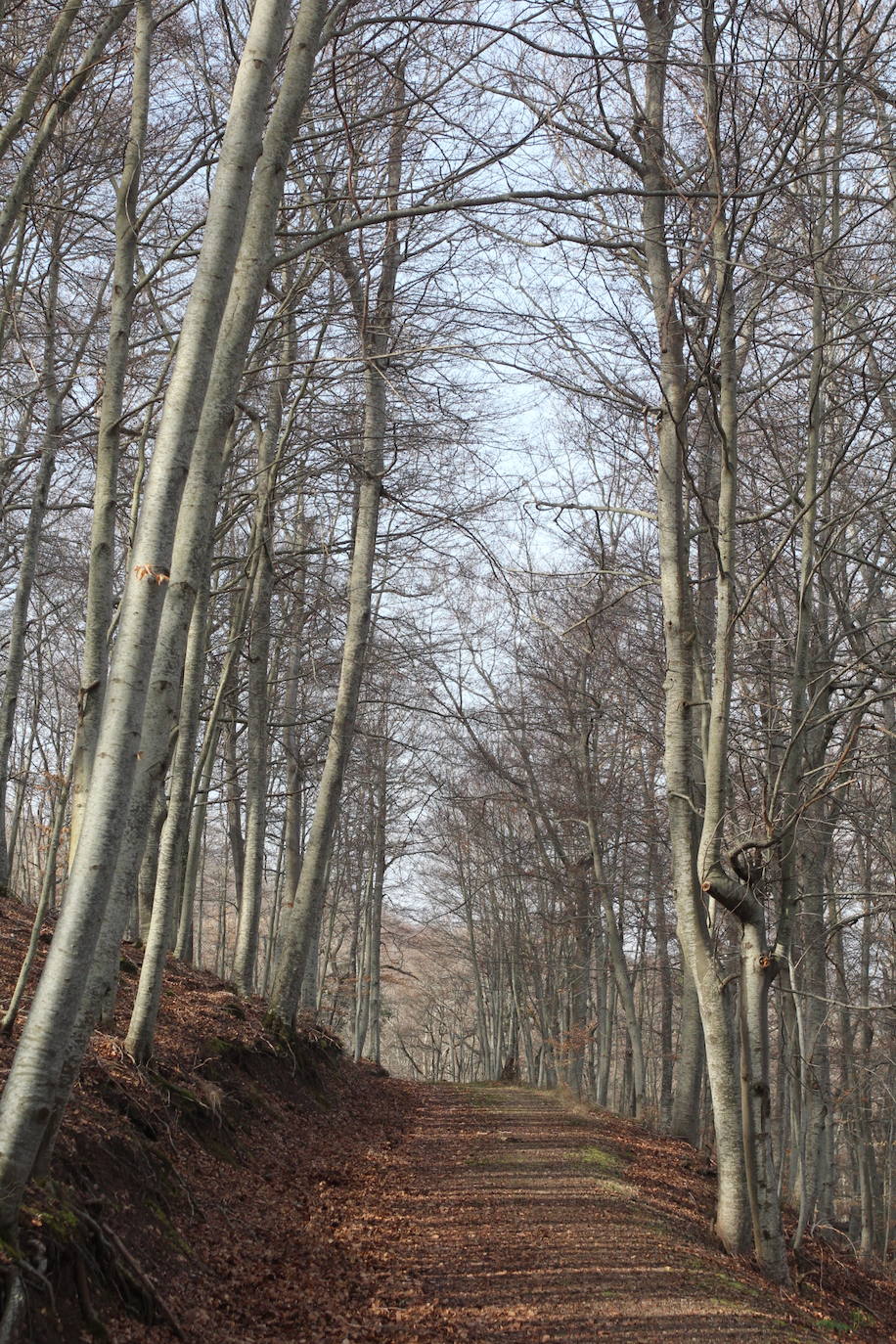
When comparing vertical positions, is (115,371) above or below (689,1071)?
above

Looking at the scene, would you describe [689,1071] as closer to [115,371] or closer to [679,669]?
[679,669]

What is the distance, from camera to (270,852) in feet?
79.5

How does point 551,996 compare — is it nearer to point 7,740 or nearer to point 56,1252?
point 7,740

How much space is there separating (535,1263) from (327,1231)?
1.23 meters

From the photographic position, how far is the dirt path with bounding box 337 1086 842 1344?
4.75m

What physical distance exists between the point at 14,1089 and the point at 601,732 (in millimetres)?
15629

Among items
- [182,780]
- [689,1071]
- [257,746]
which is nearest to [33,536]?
[257,746]

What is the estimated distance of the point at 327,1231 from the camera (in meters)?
5.76

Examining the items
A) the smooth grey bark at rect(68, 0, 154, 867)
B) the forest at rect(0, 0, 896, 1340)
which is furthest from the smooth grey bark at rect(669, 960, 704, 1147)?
the smooth grey bark at rect(68, 0, 154, 867)

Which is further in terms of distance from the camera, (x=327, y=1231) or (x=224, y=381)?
(x=327, y=1231)

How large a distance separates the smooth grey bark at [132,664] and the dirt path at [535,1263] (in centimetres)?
205

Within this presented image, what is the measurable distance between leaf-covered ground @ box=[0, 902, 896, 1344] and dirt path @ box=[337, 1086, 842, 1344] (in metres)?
0.02

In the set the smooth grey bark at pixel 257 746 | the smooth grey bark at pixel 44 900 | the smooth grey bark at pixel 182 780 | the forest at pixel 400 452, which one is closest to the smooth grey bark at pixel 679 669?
the forest at pixel 400 452

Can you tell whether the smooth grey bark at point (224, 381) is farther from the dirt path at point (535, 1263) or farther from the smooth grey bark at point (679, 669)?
the dirt path at point (535, 1263)
